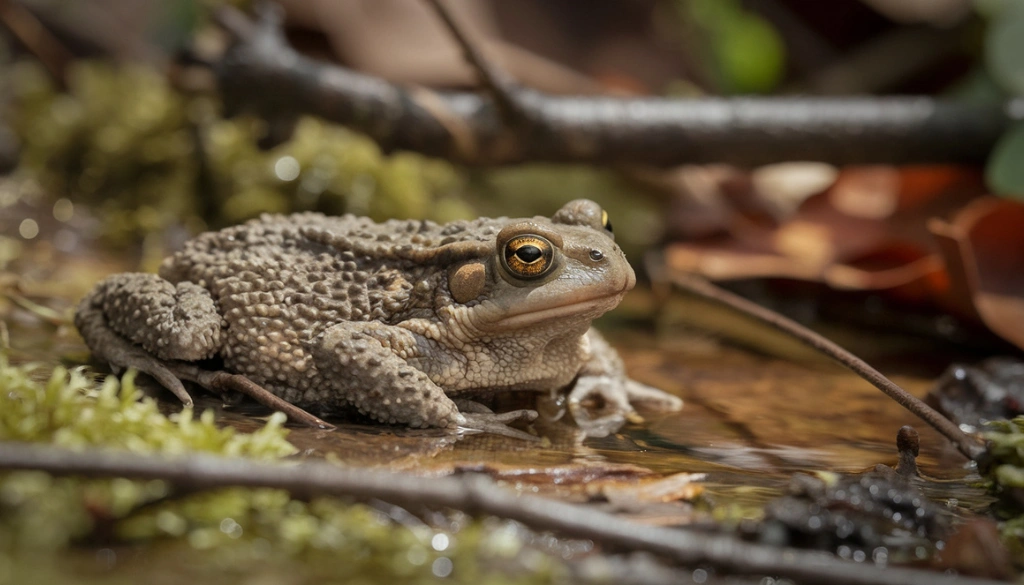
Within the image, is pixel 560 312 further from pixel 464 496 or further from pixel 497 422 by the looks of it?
pixel 464 496

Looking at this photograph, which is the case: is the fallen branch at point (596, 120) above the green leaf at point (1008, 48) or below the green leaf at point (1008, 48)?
below

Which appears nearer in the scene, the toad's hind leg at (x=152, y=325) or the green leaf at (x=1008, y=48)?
the toad's hind leg at (x=152, y=325)

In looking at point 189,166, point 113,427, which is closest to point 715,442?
point 113,427

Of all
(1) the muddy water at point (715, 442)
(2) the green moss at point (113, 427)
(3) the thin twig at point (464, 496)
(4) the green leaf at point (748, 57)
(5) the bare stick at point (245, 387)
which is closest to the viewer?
(3) the thin twig at point (464, 496)

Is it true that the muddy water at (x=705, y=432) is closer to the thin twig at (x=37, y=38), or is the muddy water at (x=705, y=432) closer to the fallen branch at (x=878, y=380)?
the fallen branch at (x=878, y=380)

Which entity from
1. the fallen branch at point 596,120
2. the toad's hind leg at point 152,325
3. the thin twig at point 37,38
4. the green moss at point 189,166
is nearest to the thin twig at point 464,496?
the toad's hind leg at point 152,325

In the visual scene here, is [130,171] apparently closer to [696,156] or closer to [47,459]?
[696,156]
